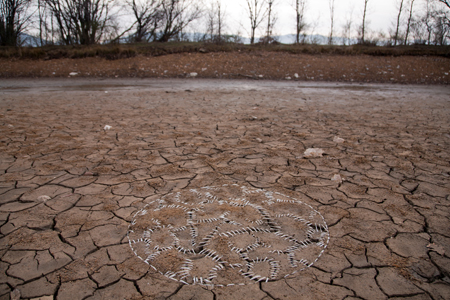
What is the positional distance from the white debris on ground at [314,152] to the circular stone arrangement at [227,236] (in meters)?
1.10

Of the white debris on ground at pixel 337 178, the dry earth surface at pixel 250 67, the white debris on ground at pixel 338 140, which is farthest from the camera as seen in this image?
the dry earth surface at pixel 250 67

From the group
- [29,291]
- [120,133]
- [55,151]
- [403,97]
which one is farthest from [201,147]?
[403,97]

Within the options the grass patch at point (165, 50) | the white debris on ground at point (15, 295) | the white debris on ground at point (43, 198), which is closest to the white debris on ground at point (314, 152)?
the white debris on ground at point (43, 198)

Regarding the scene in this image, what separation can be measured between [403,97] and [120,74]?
9.88 m

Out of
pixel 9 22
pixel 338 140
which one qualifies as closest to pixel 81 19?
pixel 9 22

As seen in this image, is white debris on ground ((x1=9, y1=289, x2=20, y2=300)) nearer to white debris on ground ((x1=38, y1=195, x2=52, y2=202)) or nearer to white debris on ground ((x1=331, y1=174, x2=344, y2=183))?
white debris on ground ((x1=38, y1=195, x2=52, y2=202))

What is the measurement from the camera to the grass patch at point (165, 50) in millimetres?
13812

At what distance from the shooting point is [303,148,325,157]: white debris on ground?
3.57 m

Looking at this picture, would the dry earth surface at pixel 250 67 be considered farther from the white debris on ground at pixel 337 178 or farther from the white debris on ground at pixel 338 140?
the white debris on ground at pixel 337 178

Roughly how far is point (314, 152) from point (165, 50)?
40.9 feet

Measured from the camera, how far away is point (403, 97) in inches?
328

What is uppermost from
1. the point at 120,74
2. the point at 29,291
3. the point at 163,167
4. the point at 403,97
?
the point at 120,74

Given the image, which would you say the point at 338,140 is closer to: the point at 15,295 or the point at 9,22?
the point at 15,295

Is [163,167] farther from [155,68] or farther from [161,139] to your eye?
[155,68]
